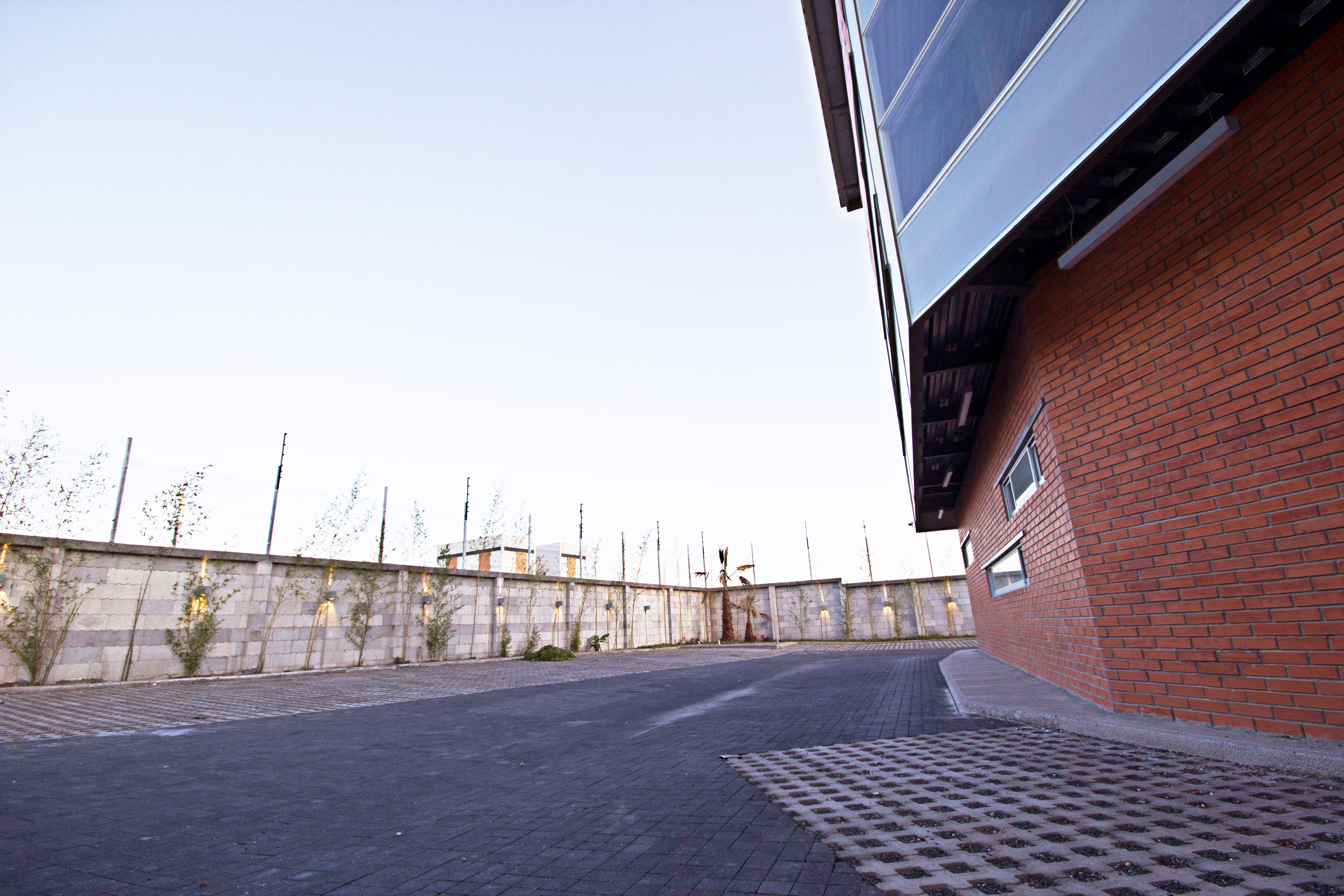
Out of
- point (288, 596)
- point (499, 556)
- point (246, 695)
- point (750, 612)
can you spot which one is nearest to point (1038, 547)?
point (246, 695)

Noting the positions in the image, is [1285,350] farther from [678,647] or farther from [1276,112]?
[678,647]

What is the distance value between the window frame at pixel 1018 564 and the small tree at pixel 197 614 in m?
15.5

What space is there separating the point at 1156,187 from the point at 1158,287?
2.31ft

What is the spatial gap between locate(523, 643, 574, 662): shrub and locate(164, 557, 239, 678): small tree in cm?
910

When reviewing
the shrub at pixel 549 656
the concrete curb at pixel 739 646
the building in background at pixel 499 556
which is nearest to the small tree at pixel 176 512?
the building in background at pixel 499 556

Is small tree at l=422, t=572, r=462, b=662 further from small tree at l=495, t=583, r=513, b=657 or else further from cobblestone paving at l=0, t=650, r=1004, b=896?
cobblestone paving at l=0, t=650, r=1004, b=896

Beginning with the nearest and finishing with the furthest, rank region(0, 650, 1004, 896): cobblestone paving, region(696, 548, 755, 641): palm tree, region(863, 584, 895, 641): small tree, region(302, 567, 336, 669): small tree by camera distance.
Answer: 1. region(0, 650, 1004, 896): cobblestone paving
2. region(302, 567, 336, 669): small tree
3. region(863, 584, 895, 641): small tree
4. region(696, 548, 755, 641): palm tree

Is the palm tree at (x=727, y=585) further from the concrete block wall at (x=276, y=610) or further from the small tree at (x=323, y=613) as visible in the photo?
the small tree at (x=323, y=613)

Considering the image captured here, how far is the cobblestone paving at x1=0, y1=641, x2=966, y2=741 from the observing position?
24.0 feet

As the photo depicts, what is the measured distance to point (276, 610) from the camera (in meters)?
14.5

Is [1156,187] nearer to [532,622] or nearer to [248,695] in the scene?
[248,695]

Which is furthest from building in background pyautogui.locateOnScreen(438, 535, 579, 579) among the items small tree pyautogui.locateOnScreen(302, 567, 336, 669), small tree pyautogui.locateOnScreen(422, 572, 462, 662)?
small tree pyautogui.locateOnScreen(302, 567, 336, 669)

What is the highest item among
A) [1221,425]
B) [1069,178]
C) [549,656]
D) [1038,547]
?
[1069,178]

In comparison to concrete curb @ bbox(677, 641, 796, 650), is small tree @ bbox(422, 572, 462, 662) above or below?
above
